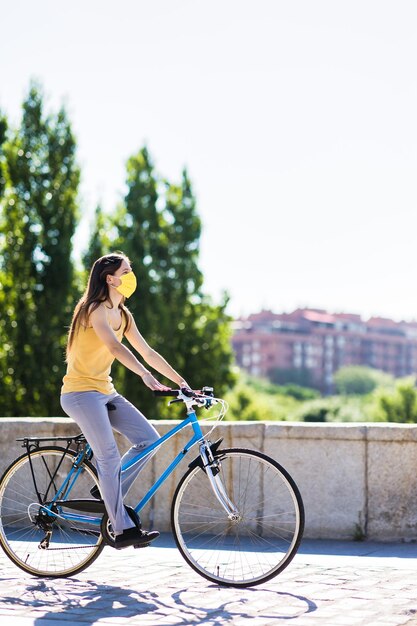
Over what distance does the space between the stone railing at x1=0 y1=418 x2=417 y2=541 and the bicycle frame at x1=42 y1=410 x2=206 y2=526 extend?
6.07 ft

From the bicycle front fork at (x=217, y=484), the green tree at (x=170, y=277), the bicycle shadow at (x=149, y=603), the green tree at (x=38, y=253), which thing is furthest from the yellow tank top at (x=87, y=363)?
the green tree at (x=170, y=277)

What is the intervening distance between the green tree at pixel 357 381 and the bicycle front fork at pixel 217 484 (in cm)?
14454

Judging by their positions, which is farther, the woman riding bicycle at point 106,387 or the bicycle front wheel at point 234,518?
the woman riding bicycle at point 106,387

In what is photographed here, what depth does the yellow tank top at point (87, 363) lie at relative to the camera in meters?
5.29

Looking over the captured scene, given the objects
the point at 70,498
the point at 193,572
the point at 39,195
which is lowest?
the point at 193,572

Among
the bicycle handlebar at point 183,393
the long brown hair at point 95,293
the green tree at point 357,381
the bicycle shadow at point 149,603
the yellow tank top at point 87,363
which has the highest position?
the green tree at point 357,381

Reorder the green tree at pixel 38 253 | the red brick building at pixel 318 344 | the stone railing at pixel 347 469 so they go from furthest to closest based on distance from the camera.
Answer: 1. the red brick building at pixel 318 344
2. the green tree at pixel 38 253
3. the stone railing at pixel 347 469

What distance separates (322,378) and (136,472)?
16118 cm

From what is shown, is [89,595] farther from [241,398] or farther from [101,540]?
[241,398]

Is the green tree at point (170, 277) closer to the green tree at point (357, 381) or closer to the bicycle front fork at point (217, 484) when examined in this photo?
the bicycle front fork at point (217, 484)

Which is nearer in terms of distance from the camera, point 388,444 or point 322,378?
point 388,444

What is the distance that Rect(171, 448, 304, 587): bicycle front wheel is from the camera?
5105mm

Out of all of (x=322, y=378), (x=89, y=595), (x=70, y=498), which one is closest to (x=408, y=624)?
(x=89, y=595)

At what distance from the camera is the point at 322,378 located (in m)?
165
